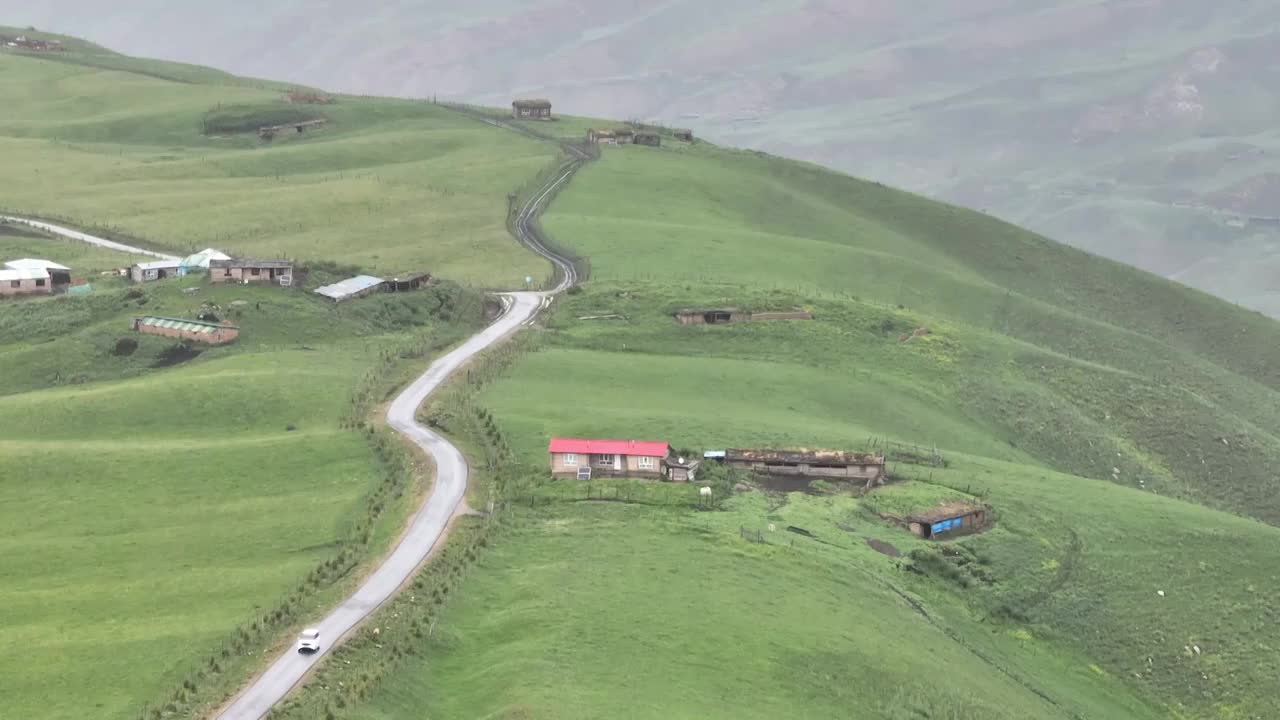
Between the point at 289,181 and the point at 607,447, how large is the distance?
102076 millimetres

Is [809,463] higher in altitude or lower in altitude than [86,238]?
higher

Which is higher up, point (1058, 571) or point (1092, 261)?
point (1092, 261)

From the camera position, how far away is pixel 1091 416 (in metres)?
93.8

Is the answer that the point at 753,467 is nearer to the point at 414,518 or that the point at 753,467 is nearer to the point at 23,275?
the point at 414,518

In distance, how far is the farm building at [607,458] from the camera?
5956 cm

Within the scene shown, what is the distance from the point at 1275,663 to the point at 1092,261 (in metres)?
115

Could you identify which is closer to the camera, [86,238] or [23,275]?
[23,275]

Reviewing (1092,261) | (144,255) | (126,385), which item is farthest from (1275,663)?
(1092,261)

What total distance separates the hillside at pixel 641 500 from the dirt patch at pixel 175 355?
2.93ft

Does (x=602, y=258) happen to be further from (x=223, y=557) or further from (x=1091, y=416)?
(x=223, y=557)

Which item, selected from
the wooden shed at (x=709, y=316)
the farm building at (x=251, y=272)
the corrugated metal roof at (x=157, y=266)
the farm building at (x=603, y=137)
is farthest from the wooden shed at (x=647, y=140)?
the farm building at (x=251, y=272)

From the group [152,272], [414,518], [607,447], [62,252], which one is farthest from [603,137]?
[414,518]

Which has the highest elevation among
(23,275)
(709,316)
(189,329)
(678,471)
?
(709,316)

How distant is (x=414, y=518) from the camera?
53.6 meters
